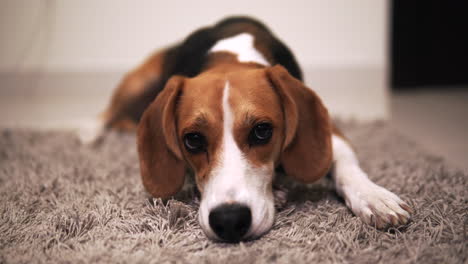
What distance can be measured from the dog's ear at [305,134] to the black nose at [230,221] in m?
0.39

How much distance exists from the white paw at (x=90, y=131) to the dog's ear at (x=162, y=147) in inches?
45.8

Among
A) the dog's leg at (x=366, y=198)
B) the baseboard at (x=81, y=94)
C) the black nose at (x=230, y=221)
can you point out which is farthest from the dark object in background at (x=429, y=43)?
the black nose at (x=230, y=221)

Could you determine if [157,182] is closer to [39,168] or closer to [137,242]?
[137,242]

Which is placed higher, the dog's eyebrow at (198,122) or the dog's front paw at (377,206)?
the dog's eyebrow at (198,122)

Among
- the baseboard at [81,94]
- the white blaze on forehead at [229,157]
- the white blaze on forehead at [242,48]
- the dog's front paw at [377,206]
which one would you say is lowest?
the baseboard at [81,94]

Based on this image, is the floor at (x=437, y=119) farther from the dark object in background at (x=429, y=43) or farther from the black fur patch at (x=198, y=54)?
the black fur patch at (x=198, y=54)

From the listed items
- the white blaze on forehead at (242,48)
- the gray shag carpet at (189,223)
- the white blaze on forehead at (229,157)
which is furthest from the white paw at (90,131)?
the white blaze on forehead at (229,157)

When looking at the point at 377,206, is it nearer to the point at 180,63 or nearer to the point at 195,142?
the point at 195,142

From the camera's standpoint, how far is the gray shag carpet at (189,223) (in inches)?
47.7

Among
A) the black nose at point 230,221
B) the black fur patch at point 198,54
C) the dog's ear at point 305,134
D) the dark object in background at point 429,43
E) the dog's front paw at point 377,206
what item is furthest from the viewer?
the dark object in background at point 429,43

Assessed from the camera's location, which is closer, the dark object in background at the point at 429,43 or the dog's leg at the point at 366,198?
the dog's leg at the point at 366,198

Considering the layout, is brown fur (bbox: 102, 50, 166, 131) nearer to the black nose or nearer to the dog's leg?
the dog's leg

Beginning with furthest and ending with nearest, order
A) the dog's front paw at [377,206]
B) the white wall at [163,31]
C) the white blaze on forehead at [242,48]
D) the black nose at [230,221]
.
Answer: the white wall at [163,31] < the white blaze on forehead at [242,48] < the dog's front paw at [377,206] < the black nose at [230,221]

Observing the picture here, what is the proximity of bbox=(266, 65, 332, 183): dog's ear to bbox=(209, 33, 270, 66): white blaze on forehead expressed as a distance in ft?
1.10
